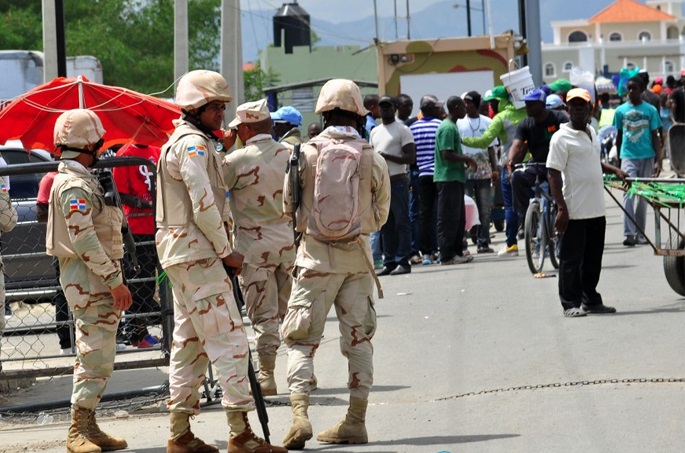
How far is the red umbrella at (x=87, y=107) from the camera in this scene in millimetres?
11305

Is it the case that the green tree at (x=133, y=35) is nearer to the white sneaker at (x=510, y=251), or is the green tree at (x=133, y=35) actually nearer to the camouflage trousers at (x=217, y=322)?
the white sneaker at (x=510, y=251)

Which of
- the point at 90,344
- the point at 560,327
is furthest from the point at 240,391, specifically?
the point at 560,327

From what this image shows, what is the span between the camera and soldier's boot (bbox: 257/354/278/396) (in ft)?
29.5

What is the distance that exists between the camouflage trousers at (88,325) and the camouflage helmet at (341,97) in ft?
4.93

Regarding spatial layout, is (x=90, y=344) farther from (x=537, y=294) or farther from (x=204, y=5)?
(x=204, y=5)

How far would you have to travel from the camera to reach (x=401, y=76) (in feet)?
78.9

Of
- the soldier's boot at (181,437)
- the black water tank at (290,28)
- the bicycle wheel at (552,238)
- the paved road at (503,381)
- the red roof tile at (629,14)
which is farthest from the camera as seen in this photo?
the red roof tile at (629,14)

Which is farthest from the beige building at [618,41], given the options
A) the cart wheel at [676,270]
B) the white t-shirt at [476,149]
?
the cart wheel at [676,270]

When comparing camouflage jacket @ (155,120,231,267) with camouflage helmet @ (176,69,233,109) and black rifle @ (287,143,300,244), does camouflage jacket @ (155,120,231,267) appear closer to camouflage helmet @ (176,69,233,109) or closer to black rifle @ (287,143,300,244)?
camouflage helmet @ (176,69,233,109)

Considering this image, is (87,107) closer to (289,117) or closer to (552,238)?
(289,117)

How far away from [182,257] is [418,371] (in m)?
3.07

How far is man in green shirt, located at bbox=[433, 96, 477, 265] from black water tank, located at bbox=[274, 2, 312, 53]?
86.4 metres

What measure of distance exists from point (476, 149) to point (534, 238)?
264cm

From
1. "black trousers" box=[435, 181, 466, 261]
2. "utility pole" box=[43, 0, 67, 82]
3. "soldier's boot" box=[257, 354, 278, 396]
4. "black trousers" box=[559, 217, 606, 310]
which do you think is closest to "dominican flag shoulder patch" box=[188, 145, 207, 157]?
"soldier's boot" box=[257, 354, 278, 396]
